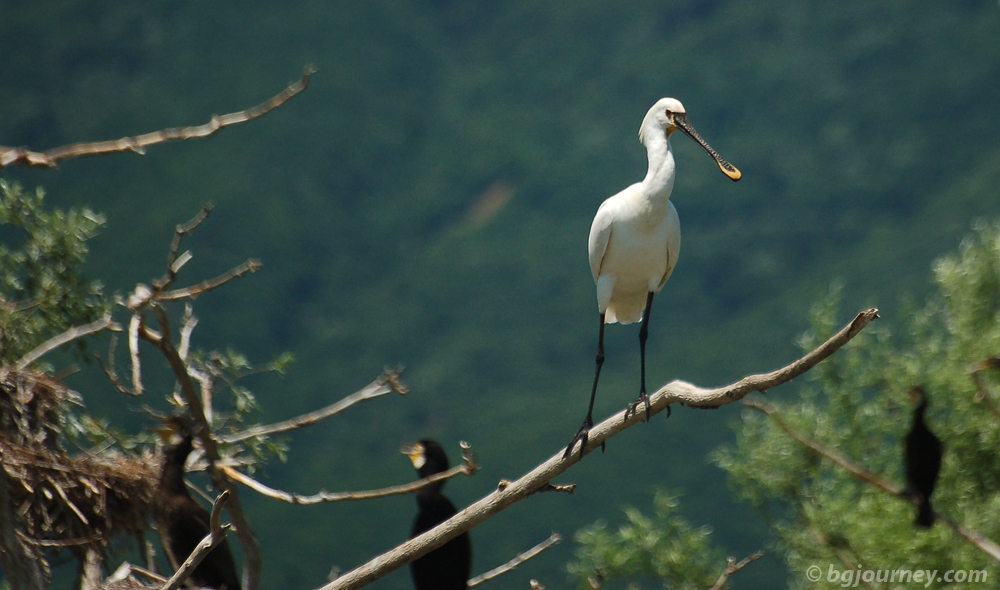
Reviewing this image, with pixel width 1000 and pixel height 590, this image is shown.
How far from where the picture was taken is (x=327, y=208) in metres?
27.2

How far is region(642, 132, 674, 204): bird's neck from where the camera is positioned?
5.25 metres

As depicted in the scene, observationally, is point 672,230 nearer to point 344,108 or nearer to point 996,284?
point 996,284

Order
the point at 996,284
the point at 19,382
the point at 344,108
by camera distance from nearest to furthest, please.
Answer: the point at 19,382, the point at 996,284, the point at 344,108

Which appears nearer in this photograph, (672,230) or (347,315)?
(672,230)

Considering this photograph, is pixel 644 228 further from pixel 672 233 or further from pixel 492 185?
pixel 492 185

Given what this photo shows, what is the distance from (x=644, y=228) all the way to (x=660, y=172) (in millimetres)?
307

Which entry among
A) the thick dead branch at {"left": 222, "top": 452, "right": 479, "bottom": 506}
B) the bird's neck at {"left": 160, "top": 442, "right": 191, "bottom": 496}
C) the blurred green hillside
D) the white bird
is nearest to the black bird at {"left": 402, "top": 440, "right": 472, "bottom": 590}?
the white bird

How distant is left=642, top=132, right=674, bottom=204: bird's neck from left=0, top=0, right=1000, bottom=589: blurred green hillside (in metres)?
16.7

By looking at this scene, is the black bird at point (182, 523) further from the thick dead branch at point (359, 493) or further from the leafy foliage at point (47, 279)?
the thick dead branch at point (359, 493)

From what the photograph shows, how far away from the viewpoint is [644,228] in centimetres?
541

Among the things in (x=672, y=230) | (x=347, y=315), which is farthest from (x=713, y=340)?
(x=672, y=230)

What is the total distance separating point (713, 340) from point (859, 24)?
365 inches

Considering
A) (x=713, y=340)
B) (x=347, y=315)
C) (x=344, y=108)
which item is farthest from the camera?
(x=344, y=108)

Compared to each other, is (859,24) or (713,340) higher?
(859,24)
